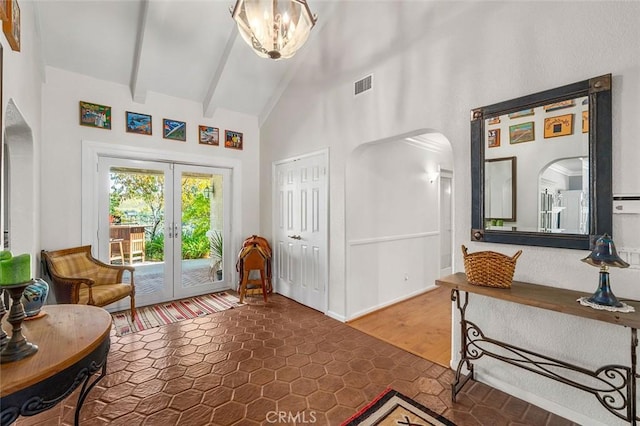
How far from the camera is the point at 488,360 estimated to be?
90.7 inches

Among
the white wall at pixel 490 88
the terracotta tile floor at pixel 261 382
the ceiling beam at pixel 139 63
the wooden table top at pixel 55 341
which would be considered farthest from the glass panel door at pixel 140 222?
the wooden table top at pixel 55 341

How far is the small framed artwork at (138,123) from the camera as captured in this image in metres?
3.91

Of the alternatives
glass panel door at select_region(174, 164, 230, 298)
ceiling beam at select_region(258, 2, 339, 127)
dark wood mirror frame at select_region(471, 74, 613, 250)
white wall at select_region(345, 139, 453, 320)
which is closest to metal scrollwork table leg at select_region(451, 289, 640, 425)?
dark wood mirror frame at select_region(471, 74, 613, 250)

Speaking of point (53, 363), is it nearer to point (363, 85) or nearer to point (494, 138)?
point (494, 138)

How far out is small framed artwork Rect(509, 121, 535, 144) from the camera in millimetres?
2121

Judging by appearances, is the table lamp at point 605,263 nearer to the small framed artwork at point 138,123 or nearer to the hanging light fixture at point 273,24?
the hanging light fixture at point 273,24

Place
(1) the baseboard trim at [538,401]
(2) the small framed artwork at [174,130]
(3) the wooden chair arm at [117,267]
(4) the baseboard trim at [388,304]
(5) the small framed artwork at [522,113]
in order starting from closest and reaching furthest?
(1) the baseboard trim at [538,401] < (5) the small framed artwork at [522,113] < (3) the wooden chair arm at [117,267] < (4) the baseboard trim at [388,304] < (2) the small framed artwork at [174,130]

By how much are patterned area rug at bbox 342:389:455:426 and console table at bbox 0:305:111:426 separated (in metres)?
1.53

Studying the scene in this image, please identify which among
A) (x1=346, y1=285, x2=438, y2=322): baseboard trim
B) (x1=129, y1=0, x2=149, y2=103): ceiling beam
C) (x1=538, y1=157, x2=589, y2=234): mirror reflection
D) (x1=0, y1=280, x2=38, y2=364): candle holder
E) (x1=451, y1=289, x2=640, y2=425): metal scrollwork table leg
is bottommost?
(x1=346, y1=285, x2=438, y2=322): baseboard trim

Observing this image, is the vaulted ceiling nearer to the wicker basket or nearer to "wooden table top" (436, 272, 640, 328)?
the wicker basket

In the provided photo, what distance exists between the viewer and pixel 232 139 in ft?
15.7

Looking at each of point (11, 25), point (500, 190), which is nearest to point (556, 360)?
point (500, 190)

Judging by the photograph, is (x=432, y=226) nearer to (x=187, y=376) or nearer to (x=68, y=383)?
(x=187, y=376)

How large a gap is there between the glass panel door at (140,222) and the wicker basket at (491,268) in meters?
4.04
